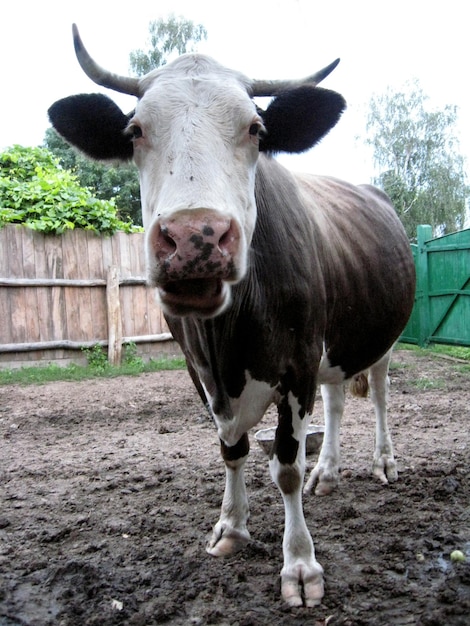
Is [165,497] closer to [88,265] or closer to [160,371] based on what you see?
[160,371]

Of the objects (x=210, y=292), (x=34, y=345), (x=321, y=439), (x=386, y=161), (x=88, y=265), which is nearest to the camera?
(x=210, y=292)

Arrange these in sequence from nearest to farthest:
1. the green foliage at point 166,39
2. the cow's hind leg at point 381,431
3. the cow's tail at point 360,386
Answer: the cow's hind leg at point 381,431, the cow's tail at point 360,386, the green foliage at point 166,39

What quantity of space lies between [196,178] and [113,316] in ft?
27.4

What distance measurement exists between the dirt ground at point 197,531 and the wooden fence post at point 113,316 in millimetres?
3982

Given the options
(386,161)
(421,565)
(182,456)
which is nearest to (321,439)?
(182,456)

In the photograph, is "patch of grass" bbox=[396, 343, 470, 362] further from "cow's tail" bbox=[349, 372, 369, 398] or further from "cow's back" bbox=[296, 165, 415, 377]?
"cow's back" bbox=[296, 165, 415, 377]

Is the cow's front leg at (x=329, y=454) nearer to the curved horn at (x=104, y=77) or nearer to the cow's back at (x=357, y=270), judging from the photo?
the cow's back at (x=357, y=270)

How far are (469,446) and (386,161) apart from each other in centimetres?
2918

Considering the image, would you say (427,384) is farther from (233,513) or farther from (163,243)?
(163,243)

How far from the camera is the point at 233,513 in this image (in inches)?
126

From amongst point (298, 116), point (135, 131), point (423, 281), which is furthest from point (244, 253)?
point (423, 281)

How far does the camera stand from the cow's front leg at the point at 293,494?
268cm

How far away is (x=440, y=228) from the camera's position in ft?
105

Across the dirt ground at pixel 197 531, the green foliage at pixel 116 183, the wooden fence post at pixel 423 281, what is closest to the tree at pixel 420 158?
the green foliage at pixel 116 183
